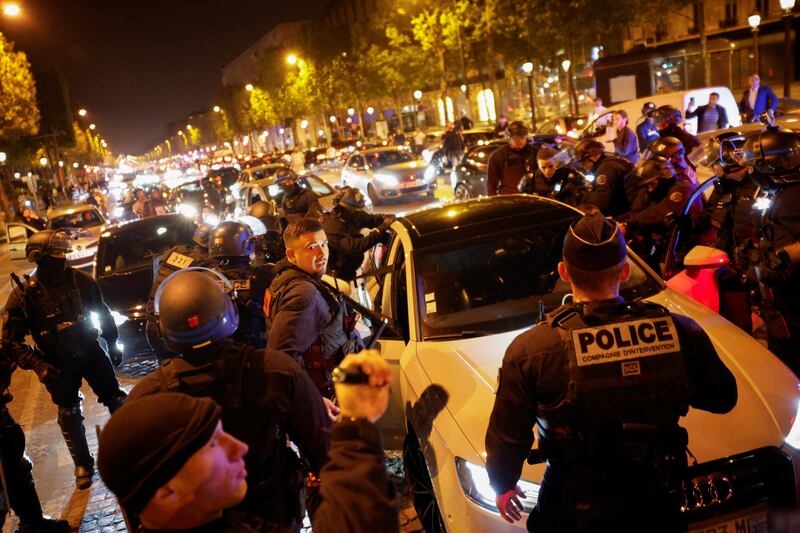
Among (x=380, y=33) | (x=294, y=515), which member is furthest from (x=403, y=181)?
(x=380, y=33)

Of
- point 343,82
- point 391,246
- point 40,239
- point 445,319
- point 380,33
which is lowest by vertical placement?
point 445,319

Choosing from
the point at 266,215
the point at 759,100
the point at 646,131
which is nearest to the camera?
the point at 266,215

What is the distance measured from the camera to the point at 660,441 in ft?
7.02

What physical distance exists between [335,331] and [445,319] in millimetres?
812

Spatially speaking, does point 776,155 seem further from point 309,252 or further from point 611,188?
point 309,252

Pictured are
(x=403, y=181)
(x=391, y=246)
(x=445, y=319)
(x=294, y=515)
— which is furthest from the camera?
→ (x=403, y=181)

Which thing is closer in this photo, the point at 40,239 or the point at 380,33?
the point at 40,239

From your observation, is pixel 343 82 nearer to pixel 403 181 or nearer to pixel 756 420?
pixel 403 181

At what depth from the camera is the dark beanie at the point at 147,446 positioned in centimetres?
145

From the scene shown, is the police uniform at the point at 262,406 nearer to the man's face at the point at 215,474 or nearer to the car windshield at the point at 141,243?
the man's face at the point at 215,474

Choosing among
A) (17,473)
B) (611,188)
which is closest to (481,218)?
(611,188)

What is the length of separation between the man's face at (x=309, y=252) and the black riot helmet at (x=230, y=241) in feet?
4.74

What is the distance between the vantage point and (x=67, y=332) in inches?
201

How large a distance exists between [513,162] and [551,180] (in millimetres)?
1184
